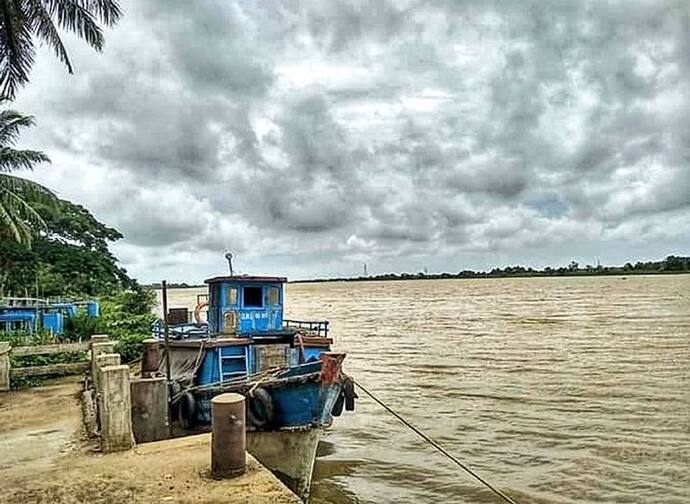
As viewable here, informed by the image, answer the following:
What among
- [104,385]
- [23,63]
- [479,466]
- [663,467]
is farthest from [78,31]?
[663,467]

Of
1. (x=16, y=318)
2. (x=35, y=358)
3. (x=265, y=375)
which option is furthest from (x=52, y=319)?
(x=265, y=375)

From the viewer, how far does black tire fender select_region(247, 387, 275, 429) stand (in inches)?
419

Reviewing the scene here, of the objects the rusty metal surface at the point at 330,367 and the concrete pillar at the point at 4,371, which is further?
the concrete pillar at the point at 4,371

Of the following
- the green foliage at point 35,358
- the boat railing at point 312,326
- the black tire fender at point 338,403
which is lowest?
the black tire fender at point 338,403

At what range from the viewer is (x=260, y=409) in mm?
10641

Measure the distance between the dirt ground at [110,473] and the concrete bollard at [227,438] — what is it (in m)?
0.12

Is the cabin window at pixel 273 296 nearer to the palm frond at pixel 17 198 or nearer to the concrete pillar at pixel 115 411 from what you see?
the concrete pillar at pixel 115 411

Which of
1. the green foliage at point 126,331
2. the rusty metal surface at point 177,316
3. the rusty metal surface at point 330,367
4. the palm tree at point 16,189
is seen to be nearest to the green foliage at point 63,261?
the green foliage at point 126,331

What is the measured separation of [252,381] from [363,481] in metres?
3.06

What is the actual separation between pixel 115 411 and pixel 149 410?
1.52 m

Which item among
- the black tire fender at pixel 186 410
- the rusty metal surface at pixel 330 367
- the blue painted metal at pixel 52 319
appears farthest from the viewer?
the blue painted metal at pixel 52 319

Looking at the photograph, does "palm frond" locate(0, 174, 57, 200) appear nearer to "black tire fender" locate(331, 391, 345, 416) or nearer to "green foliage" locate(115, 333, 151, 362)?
"green foliage" locate(115, 333, 151, 362)

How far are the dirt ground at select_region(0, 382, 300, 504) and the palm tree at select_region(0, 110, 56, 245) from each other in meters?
11.2

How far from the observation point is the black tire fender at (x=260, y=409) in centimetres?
1063
